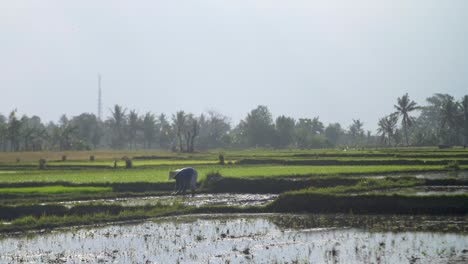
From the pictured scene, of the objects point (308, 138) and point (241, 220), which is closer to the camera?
point (241, 220)

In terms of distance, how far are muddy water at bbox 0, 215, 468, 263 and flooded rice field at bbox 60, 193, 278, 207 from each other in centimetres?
422

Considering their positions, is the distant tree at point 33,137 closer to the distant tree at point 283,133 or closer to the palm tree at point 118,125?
the palm tree at point 118,125

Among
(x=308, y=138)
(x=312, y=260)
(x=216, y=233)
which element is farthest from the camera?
(x=308, y=138)

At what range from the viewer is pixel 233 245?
40.5ft

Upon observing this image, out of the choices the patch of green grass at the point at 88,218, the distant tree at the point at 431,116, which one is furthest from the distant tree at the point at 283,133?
the patch of green grass at the point at 88,218

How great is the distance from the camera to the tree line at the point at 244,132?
64688mm

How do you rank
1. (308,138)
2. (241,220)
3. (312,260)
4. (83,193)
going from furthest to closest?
(308,138) < (83,193) < (241,220) < (312,260)

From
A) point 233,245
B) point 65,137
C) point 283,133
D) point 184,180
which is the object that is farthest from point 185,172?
point 283,133

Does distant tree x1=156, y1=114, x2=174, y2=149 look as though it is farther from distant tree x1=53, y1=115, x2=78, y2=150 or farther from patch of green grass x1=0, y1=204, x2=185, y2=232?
patch of green grass x1=0, y1=204, x2=185, y2=232

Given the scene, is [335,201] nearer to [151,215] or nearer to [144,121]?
[151,215]

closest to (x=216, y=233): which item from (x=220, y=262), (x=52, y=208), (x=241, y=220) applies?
(x=241, y=220)

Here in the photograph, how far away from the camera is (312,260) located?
1052 centimetres

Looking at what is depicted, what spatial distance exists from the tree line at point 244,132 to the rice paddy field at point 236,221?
34.3 meters

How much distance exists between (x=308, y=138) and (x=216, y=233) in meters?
65.4
